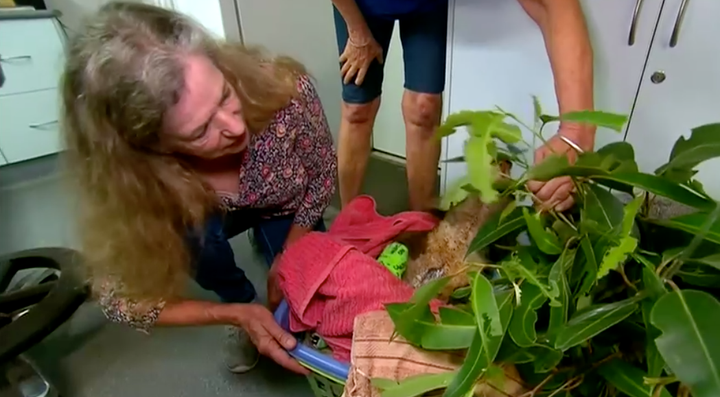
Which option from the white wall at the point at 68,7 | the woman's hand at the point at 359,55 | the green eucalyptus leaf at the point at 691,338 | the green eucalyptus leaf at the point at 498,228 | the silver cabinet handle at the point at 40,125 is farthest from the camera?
the white wall at the point at 68,7

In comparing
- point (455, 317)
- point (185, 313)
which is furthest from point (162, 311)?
point (455, 317)

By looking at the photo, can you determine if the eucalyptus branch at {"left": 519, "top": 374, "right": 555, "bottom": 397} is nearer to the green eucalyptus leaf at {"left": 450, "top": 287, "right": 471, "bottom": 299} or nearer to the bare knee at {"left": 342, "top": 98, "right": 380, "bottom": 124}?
the green eucalyptus leaf at {"left": 450, "top": 287, "right": 471, "bottom": 299}

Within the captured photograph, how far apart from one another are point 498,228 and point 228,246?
0.62m

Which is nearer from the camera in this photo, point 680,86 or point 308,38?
point 680,86

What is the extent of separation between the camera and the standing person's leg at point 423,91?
1.08 metres

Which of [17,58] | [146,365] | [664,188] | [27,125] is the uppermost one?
[664,188]

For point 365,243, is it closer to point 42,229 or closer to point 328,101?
point 328,101

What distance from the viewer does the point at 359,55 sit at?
44.5 inches

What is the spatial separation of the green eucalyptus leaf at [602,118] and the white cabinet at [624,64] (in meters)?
0.25

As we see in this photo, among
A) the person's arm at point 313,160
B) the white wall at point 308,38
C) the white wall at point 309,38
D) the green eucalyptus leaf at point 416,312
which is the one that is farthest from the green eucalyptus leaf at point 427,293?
the white wall at point 309,38

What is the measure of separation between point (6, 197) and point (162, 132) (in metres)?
1.62

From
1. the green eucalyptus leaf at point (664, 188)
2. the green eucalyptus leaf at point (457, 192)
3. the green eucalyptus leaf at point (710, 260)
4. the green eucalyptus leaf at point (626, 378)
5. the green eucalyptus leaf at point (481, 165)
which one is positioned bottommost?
the green eucalyptus leaf at point (626, 378)

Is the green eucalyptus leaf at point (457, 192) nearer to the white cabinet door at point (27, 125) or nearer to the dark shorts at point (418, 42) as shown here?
the dark shorts at point (418, 42)

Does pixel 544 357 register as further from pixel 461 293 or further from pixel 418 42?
pixel 418 42
